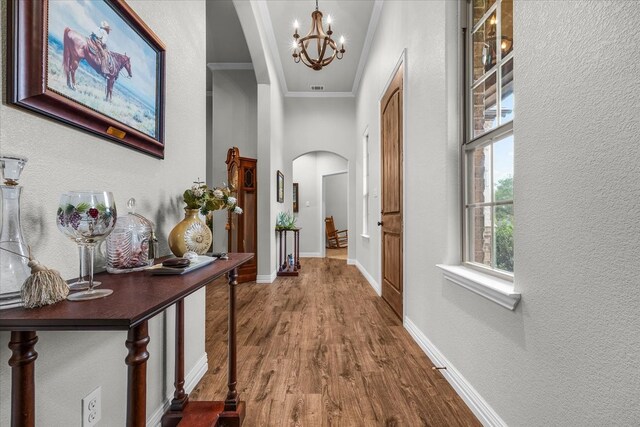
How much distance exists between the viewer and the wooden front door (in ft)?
9.52

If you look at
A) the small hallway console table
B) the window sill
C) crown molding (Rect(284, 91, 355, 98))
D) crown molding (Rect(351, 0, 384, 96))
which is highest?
crown molding (Rect(351, 0, 384, 96))

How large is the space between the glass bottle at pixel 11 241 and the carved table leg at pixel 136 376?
9.8 inches

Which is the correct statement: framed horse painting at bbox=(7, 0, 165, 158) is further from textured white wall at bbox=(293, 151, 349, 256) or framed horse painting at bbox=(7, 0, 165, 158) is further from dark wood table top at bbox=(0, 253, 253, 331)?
textured white wall at bbox=(293, 151, 349, 256)

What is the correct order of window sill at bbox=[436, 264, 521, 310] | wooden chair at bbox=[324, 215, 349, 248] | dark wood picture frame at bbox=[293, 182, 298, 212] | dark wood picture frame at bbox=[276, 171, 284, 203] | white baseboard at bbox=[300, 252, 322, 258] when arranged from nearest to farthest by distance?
window sill at bbox=[436, 264, 521, 310] < dark wood picture frame at bbox=[276, 171, 284, 203] < white baseboard at bbox=[300, 252, 322, 258] < dark wood picture frame at bbox=[293, 182, 298, 212] < wooden chair at bbox=[324, 215, 349, 248]

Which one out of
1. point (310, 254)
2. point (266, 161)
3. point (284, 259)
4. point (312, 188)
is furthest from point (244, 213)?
point (312, 188)

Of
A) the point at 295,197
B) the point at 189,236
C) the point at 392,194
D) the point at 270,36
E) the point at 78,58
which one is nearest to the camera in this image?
the point at 78,58

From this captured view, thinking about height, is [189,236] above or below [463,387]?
above

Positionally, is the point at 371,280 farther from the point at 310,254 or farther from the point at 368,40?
the point at 310,254

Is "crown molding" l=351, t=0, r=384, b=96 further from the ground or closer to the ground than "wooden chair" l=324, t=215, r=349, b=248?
further from the ground

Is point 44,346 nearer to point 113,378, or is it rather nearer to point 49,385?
point 49,385

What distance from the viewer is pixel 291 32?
14.2 ft

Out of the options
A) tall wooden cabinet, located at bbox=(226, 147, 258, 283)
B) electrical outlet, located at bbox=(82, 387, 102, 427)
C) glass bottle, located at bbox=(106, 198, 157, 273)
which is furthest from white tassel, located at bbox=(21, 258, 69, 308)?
tall wooden cabinet, located at bbox=(226, 147, 258, 283)

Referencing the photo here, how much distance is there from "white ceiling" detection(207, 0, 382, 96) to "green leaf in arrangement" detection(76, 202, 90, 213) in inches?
143

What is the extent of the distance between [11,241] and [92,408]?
25.3 inches
